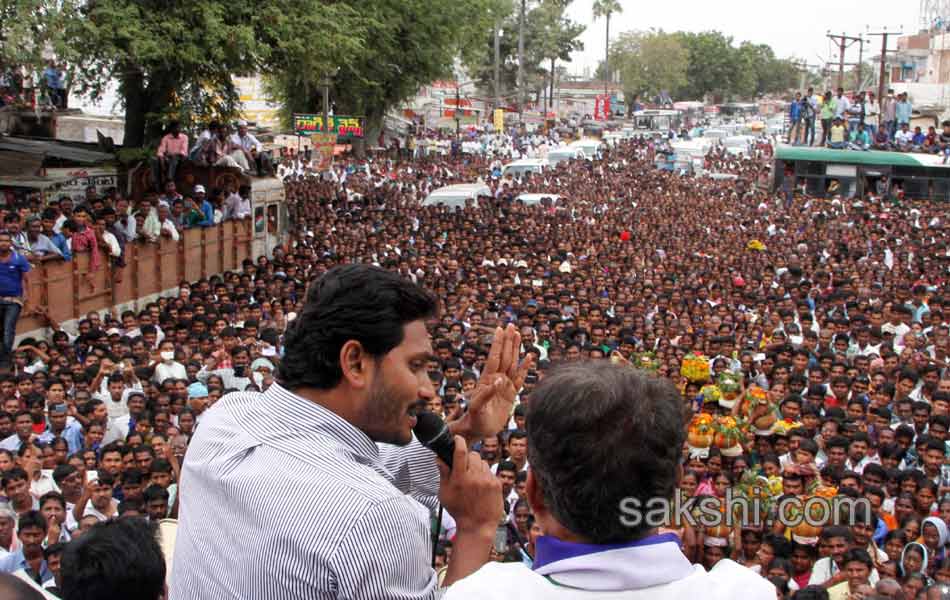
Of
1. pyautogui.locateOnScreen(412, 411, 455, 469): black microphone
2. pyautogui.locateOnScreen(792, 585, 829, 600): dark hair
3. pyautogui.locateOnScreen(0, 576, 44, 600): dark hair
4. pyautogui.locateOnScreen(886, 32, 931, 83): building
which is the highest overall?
pyautogui.locateOnScreen(886, 32, 931, 83): building

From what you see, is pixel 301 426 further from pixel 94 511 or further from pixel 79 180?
pixel 79 180

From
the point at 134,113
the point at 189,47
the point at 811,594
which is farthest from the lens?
the point at 134,113

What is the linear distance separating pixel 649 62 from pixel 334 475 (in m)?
75.9

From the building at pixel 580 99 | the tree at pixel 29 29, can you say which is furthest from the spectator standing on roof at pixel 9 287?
the building at pixel 580 99

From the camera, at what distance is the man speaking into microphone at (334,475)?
1.36 metres

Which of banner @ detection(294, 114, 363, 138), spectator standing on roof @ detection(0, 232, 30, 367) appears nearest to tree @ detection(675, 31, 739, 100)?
banner @ detection(294, 114, 363, 138)

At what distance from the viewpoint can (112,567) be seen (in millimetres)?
2367

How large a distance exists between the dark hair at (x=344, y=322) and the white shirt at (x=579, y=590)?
0.44m

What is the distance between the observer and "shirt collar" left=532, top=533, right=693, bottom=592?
128 cm

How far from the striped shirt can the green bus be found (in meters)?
23.8

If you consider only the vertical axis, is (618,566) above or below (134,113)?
below

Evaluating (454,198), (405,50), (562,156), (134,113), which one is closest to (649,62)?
(562,156)

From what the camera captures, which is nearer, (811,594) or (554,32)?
(811,594)

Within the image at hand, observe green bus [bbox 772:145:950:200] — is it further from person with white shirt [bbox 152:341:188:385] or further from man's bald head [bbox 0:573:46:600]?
man's bald head [bbox 0:573:46:600]
